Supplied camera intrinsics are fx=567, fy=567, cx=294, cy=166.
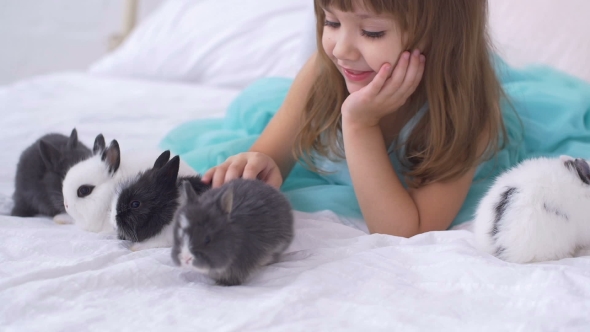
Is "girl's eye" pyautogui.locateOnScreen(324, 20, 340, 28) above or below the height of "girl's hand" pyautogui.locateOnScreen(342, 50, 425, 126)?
above

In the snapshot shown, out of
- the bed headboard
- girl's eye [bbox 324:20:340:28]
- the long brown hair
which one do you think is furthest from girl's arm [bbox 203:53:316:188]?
the bed headboard

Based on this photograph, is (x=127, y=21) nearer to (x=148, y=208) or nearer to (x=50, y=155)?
(x=50, y=155)

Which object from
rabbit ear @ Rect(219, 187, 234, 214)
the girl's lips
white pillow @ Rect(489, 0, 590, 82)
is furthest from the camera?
white pillow @ Rect(489, 0, 590, 82)

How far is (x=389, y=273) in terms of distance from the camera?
2.83ft

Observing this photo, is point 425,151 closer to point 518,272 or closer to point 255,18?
point 518,272

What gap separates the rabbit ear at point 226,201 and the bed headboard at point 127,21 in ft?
9.05

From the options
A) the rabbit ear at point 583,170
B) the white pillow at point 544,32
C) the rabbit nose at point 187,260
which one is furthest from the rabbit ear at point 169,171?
the white pillow at point 544,32

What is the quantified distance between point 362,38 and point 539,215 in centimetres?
46

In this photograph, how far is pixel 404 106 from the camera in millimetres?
1318

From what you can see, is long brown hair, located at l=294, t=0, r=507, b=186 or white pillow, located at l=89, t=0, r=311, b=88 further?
white pillow, located at l=89, t=0, r=311, b=88

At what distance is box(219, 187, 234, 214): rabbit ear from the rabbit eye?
359mm

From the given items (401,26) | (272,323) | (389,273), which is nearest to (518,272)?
(389,273)

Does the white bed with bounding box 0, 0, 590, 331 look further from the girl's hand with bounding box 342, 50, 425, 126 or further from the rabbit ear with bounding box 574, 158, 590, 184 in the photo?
the girl's hand with bounding box 342, 50, 425, 126

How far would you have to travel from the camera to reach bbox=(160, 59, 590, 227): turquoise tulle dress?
1.30 meters
